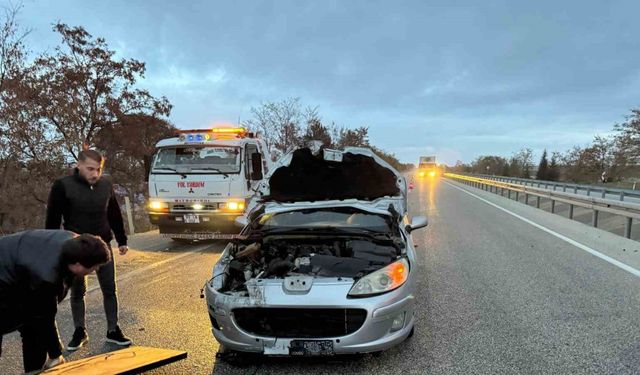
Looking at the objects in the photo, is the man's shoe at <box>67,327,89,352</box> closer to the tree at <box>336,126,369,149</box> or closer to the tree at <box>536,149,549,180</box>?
the tree at <box>336,126,369,149</box>

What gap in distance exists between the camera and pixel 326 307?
3391 millimetres

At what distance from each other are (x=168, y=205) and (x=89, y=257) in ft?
21.9

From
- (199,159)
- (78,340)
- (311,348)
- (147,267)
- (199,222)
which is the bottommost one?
(147,267)

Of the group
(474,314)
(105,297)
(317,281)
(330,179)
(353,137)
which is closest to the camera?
(317,281)

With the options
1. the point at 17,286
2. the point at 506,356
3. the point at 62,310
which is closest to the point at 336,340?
the point at 506,356

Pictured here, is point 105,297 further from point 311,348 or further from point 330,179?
point 330,179

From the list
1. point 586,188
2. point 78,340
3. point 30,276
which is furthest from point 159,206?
point 586,188

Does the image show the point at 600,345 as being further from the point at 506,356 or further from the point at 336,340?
the point at 336,340

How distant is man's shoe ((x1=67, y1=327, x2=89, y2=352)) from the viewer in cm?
403

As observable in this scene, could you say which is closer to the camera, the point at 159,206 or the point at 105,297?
the point at 105,297

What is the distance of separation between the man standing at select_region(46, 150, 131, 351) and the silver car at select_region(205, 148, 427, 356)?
1067mm

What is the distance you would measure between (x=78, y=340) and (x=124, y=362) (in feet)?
3.33

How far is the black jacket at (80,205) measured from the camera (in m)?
4.02

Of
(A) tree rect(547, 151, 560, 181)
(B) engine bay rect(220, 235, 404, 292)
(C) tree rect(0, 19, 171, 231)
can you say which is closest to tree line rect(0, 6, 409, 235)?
(C) tree rect(0, 19, 171, 231)
